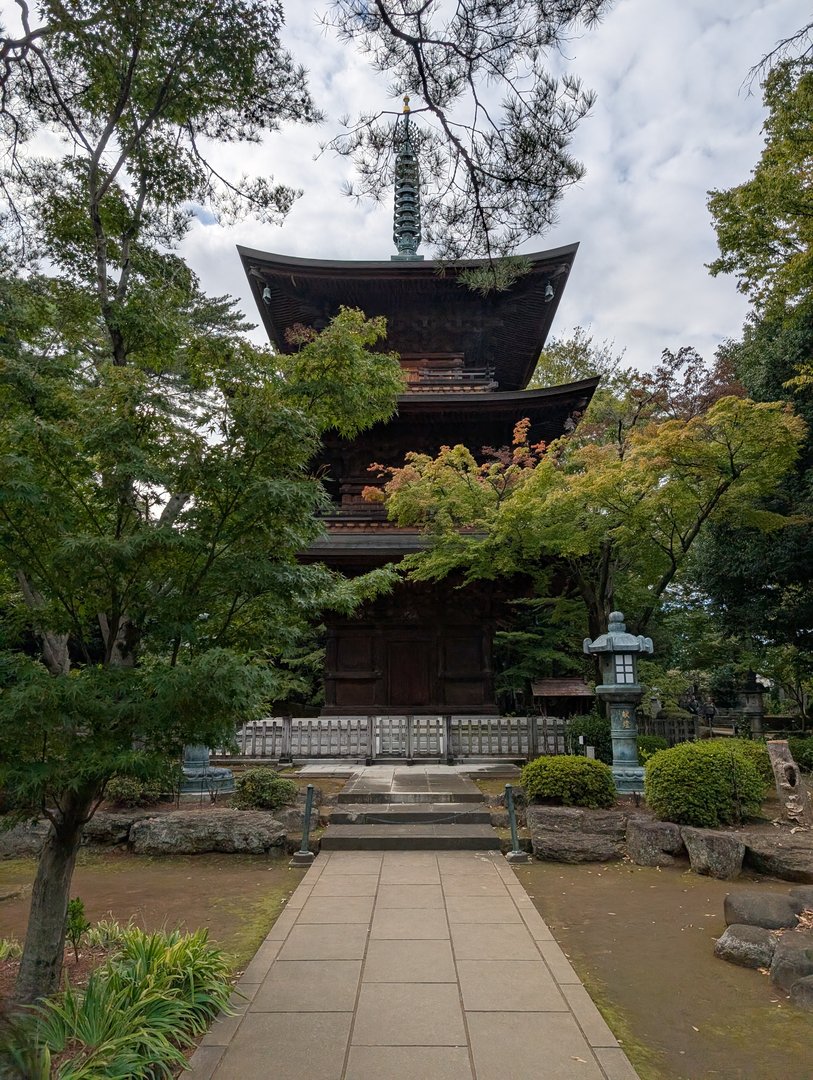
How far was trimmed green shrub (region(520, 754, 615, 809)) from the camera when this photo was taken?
7836mm

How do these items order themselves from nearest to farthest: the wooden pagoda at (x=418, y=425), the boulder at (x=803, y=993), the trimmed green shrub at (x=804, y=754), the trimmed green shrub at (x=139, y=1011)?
the trimmed green shrub at (x=139, y=1011)
the boulder at (x=803, y=993)
the trimmed green shrub at (x=804, y=754)
the wooden pagoda at (x=418, y=425)

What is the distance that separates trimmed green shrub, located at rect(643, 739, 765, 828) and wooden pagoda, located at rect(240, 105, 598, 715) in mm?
6889

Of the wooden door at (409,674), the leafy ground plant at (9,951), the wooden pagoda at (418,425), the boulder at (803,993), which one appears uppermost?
the wooden pagoda at (418,425)

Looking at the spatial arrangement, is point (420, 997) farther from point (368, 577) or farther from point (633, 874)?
point (633, 874)

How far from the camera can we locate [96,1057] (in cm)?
277

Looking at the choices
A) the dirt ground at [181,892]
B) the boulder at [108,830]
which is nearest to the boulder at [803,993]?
the dirt ground at [181,892]

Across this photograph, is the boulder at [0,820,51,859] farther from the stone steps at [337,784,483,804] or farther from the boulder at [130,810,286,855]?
the stone steps at [337,784,483,804]

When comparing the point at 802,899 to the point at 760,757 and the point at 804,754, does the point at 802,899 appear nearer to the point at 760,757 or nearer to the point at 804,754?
the point at 760,757

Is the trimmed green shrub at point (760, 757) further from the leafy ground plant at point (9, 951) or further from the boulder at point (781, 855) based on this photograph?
the leafy ground plant at point (9, 951)

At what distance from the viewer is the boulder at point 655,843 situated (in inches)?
268

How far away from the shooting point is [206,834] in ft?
24.6

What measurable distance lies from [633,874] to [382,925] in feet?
10.0

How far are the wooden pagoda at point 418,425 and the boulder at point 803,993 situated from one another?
32.1 ft

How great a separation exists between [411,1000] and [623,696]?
6.27 meters
